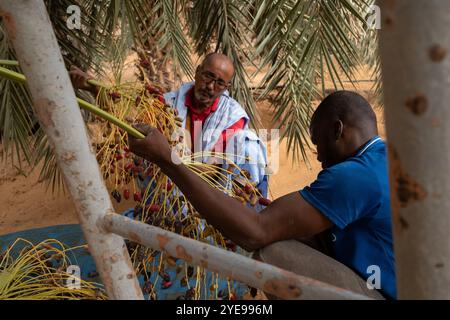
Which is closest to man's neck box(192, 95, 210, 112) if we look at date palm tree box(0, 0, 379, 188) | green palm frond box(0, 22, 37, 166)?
date palm tree box(0, 0, 379, 188)

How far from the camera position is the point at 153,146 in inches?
67.3

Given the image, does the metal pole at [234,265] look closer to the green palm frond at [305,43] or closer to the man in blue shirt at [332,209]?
the man in blue shirt at [332,209]

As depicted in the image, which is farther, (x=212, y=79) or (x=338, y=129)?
(x=212, y=79)

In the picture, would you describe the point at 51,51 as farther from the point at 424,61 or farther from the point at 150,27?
the point at 150,27

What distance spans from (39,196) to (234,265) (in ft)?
16.2

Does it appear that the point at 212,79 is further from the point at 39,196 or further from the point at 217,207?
the point at 39,196

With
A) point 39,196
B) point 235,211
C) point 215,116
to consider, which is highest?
point 39,196

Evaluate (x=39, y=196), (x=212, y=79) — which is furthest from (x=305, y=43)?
(x=39, y=196)

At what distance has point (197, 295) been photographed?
1965 mm

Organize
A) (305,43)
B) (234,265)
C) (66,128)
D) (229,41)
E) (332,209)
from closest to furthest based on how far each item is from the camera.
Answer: (234,265) < (66,128) < (332,209) < (305,43) < (229,41)

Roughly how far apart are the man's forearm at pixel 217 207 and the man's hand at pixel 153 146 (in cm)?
3

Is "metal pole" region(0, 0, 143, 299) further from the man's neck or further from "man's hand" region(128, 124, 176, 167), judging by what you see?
the man's neck
